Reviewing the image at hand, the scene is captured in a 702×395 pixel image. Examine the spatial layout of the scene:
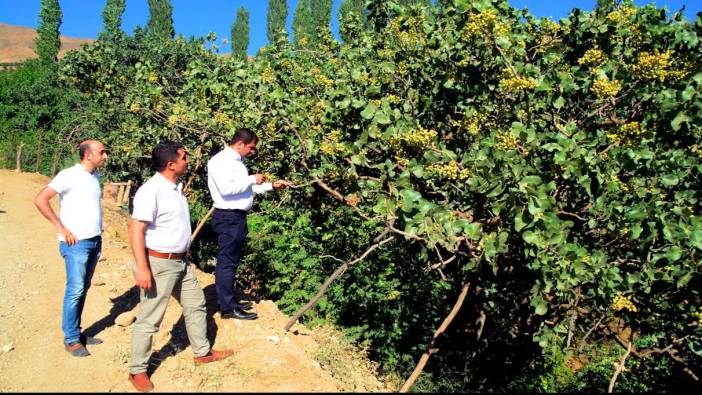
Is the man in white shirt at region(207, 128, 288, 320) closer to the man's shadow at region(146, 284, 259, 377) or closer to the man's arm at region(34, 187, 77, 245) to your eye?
the man's shadow at region(146, 284, 259, 377)

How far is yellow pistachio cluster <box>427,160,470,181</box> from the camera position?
3.25 metres

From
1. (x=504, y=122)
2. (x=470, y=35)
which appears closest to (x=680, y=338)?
(x=504, y=122)

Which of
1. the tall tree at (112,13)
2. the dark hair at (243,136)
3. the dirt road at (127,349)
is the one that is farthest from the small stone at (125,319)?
the tall tree at (112,13)

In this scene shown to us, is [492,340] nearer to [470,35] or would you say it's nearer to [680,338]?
[680,338]

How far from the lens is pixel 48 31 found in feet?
97.7

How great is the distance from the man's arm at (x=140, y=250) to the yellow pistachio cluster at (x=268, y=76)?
2088 millimetres

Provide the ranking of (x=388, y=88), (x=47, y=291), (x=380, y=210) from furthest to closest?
1. (x=47, y=291)
2. (x=388, y=88)
3. (x=380, y=210)

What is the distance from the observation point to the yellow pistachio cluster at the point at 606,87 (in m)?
3.21

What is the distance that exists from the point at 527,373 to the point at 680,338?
1.95 m

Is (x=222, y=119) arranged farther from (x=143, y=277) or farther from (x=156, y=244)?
(x=143, y=277)

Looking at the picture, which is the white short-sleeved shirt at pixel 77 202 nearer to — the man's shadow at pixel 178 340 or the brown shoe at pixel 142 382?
the man's shadow at pixel 178 340

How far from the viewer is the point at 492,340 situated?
5449 mm

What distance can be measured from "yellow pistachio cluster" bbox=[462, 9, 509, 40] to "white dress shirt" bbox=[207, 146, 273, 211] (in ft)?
6.82

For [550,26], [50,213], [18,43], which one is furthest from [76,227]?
[18,43]
